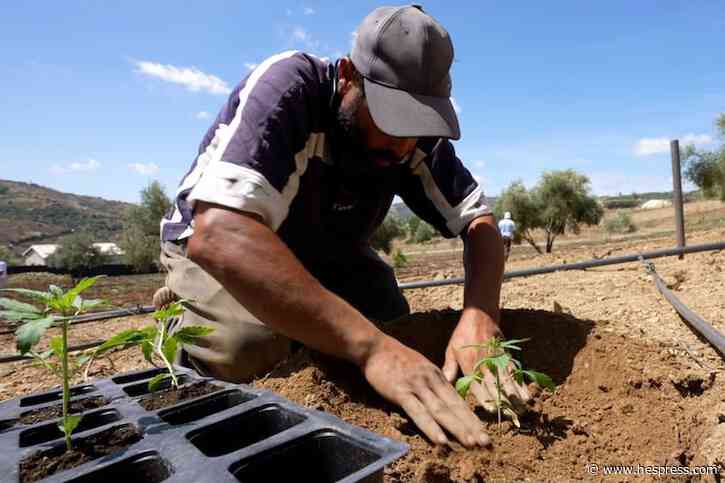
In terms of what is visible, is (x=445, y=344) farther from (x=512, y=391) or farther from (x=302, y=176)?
(x=302, y=176)

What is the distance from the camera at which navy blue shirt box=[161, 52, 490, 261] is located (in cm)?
153

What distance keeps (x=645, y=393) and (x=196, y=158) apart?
192cm

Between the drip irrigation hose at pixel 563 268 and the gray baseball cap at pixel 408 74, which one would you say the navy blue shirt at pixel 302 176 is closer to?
the gray baseball cap at pixel 408 74

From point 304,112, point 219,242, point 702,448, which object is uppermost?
point 304,112

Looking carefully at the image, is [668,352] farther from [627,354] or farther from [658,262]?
[658,262]

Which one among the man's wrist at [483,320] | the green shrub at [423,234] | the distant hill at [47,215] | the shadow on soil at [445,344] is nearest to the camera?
the shadow on soil at [445,344]

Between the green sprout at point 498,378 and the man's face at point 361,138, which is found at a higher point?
the man's face at point 361,138

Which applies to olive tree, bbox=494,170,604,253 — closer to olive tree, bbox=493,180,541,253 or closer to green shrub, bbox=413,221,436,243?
olive tree, bbox=493,180,541,253

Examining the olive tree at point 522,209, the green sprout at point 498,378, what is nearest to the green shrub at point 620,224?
the olive tree at point 522,209

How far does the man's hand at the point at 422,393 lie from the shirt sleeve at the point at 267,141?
591mm

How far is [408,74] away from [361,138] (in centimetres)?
37

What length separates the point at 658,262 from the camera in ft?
19.0

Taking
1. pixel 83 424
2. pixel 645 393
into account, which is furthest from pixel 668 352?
pixel 83 424

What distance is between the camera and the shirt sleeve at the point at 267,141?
1.48 metres
